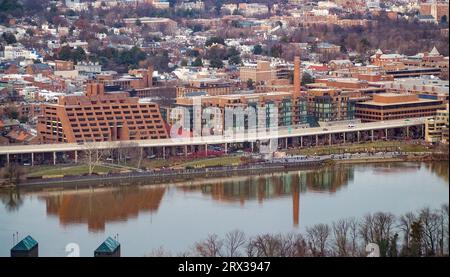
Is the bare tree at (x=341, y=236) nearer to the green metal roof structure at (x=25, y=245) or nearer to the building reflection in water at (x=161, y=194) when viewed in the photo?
the building reflection in water at (x=161, y=194)

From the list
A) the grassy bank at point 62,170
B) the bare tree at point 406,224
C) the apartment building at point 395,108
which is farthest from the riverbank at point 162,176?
the bare tree at point 406,224

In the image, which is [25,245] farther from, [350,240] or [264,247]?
[350,240]

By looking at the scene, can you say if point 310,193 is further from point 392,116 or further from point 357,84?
point 357,84

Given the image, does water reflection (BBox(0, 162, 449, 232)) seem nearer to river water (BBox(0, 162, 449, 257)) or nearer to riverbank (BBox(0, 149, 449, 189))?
river water (BBox(0, 162, 449, 257))

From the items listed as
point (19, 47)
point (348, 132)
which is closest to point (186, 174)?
point (348, 132)

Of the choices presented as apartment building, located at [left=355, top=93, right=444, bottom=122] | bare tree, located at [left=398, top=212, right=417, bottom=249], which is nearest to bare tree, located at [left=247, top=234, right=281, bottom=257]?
bare tree, located at [left=398, top=212, right=417, bottom=249]

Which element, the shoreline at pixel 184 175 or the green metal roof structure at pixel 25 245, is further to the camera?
the shoreline at pixel 184 175

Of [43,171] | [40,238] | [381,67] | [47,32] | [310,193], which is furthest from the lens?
[47,32]
